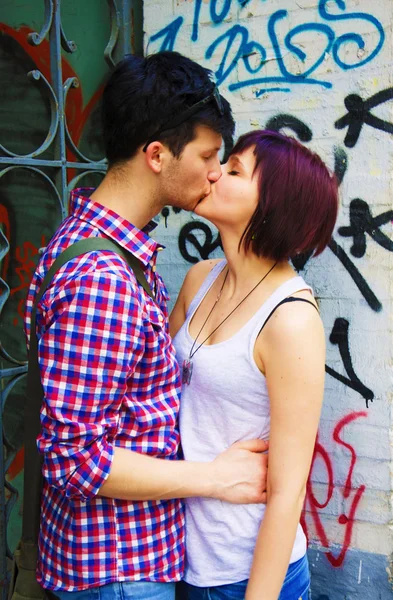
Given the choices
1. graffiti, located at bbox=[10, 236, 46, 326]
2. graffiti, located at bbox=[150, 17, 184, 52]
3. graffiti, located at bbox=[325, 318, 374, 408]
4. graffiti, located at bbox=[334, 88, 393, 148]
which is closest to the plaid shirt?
graffiti, located at bbox=[325, 318, 374, 408]

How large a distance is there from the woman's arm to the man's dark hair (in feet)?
1.91

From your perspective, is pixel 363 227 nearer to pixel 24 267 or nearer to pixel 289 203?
pixel 289 203

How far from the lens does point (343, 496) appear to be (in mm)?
2480

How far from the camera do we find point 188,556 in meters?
1.81

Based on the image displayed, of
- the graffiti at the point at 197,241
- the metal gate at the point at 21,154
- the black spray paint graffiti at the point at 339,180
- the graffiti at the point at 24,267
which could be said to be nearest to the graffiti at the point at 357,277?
the black spray paint graffiti at the point at 339,180

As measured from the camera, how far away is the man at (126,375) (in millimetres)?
1461

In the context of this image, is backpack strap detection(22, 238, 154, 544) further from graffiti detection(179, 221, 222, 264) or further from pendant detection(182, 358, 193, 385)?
graffiti detection(179, 221, 222, 264)

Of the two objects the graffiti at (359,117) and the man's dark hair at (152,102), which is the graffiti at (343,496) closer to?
the graffiti at (359,117)

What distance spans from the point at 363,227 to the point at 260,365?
0.91 m

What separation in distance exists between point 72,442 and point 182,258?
1417 mm

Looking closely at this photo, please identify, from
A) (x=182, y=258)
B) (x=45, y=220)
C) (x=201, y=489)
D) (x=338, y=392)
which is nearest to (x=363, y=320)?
(x=338, y=392)

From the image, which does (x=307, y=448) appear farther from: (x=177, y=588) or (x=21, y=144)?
(x=21, y=144)

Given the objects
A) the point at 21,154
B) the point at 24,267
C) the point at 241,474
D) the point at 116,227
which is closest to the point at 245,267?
the point at 116,227

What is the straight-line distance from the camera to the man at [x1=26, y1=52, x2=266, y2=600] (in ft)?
4.79
